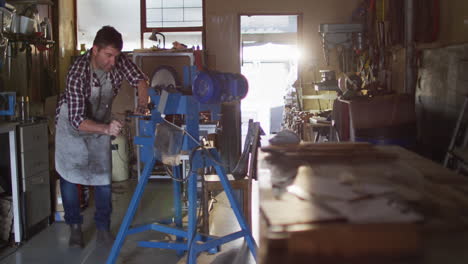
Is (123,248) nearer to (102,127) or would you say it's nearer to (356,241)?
(102,127)

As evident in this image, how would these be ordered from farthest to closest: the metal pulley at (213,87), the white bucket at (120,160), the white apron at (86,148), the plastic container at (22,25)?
the white bucket at (120,160), the plastic container at (22,25), the white apron at (86,148), the metal pulley at (213,87)

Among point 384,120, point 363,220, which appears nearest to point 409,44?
point 384,120

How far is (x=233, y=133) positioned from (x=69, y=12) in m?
2.59

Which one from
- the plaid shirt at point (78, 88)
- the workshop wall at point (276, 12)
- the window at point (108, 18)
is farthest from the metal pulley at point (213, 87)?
the window at point (108, 18)

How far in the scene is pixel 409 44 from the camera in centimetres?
394

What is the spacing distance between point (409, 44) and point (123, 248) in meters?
2.80

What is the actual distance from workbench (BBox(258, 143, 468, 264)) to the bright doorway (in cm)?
800

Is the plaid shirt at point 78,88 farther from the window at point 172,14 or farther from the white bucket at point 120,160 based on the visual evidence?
the window at point 172,14

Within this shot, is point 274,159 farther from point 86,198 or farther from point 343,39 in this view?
point 343,39

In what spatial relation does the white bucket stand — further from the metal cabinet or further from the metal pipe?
the metal pipe

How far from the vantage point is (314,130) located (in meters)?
4.75

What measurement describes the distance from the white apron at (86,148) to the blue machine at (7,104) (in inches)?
18.5

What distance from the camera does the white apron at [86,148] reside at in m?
3.30

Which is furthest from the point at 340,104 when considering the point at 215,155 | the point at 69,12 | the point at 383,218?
the point at 69,12
